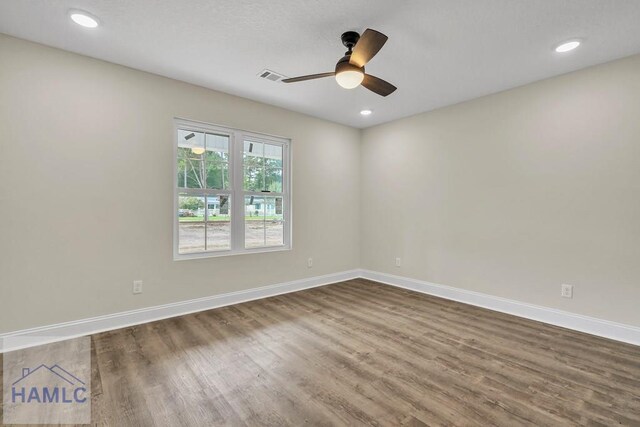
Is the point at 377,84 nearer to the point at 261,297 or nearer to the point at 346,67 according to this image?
the point at 346,67

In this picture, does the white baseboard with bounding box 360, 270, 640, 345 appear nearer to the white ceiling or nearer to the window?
the window

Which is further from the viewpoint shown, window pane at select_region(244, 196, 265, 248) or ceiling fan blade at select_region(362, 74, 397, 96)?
window pane at select_region(244, 196, 265, 248)

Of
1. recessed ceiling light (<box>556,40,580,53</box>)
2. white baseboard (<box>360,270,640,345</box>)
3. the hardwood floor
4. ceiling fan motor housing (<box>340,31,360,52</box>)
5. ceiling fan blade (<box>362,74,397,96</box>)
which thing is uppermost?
recessed ceiling light (<box>556,40,580,53</box>)

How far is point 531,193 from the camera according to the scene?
130 inches

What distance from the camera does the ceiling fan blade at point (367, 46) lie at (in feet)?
6.32

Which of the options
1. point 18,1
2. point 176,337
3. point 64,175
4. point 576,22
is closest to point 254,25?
point 18,1

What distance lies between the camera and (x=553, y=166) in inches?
124

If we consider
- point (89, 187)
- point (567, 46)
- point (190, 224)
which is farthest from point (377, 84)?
point (89, 187)

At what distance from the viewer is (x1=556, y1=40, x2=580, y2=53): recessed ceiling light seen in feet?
8.12

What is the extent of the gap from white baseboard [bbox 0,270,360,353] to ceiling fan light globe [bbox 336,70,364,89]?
2.86 m

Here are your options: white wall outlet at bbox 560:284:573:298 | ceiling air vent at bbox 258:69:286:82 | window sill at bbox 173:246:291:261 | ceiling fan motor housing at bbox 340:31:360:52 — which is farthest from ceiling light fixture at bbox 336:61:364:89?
white wall outlet at bbox 560:284:573:298

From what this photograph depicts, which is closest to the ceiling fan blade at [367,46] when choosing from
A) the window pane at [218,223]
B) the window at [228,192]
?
the window at [228,192]

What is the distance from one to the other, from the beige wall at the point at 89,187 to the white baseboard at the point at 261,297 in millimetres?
82

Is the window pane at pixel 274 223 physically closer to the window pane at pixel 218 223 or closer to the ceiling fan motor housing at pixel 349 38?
the window pane at pixel 218 223
